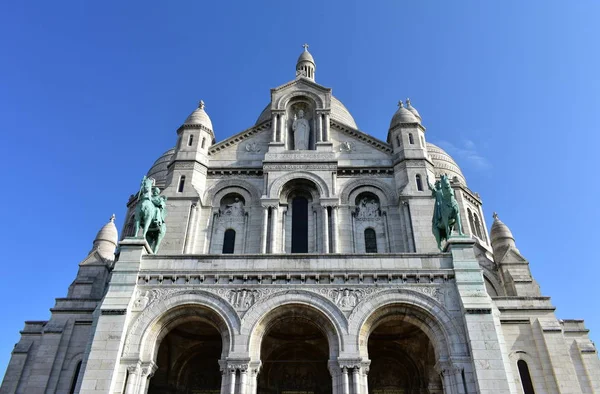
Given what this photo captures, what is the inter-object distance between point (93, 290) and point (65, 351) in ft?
15.3

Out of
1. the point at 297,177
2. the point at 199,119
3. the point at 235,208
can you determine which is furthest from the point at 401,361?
the point at 199,119

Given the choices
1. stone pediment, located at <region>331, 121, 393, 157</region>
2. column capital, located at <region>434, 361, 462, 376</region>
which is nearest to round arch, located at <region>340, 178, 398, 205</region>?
stone pediment, located at <region>331, 121, 393, 157</region>

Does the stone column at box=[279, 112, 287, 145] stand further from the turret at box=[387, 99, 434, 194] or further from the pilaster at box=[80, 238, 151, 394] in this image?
the pilaster at box=[80, 238, 151, 394]

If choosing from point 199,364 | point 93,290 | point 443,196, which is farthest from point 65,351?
point 443,196

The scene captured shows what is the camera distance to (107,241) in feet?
104

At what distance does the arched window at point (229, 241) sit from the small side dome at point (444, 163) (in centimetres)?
1630

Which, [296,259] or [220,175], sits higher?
[220,175]

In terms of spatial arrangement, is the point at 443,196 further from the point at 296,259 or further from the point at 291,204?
the point at 291,204

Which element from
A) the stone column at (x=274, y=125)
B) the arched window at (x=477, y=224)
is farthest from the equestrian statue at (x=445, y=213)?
the arched window at (x=477, y=224)

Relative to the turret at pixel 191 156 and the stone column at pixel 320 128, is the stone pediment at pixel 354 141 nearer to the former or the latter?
the stone column at pixel 320 128

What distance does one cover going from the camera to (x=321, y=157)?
27.6m

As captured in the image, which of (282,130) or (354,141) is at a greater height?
(282,130)

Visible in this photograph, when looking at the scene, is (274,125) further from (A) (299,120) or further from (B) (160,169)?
(B) (160,169)

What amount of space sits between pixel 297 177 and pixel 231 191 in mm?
3612
